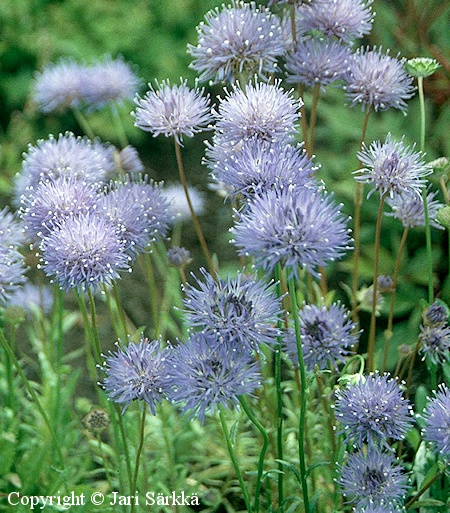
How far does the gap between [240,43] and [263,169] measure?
1.27 feet

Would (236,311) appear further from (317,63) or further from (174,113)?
(317,63)

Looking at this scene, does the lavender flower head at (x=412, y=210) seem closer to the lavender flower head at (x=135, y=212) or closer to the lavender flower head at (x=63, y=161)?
the lavender flower head at (x=135, y=212)

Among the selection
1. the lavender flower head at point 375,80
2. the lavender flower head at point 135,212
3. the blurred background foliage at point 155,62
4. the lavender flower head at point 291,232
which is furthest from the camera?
the blurred background foliage at point 155,62

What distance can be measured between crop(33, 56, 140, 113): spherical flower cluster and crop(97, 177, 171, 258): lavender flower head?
0.63 metres

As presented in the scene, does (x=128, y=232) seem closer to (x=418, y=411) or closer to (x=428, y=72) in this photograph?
(x=428, y=72)

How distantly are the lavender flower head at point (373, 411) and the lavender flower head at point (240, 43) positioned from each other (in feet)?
2.15

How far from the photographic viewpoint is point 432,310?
1.56 metres

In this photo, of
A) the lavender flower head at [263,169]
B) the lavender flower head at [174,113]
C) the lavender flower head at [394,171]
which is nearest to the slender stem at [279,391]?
the lavender flower head at [263,169]

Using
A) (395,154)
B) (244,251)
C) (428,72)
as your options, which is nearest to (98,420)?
(244,251)

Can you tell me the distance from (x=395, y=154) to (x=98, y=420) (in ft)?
2.62

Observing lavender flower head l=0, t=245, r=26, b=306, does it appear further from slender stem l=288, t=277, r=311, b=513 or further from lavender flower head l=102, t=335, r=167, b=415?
slender stem l=288, t=277, r=311, b=513

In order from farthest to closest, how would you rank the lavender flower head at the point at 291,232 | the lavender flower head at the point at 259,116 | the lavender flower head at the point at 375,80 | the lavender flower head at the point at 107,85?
the lavender flower head at the point at 107,85 < the lavender flower head at the point at 375,80 < the lavender flower head at the point at 259,116 < the lavender flower head at the point at 291,232

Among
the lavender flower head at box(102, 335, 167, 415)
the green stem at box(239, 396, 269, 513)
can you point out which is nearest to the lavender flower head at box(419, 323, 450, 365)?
the green stem at box(239, 396, 269, 513)

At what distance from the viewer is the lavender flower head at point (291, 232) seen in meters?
1.25
